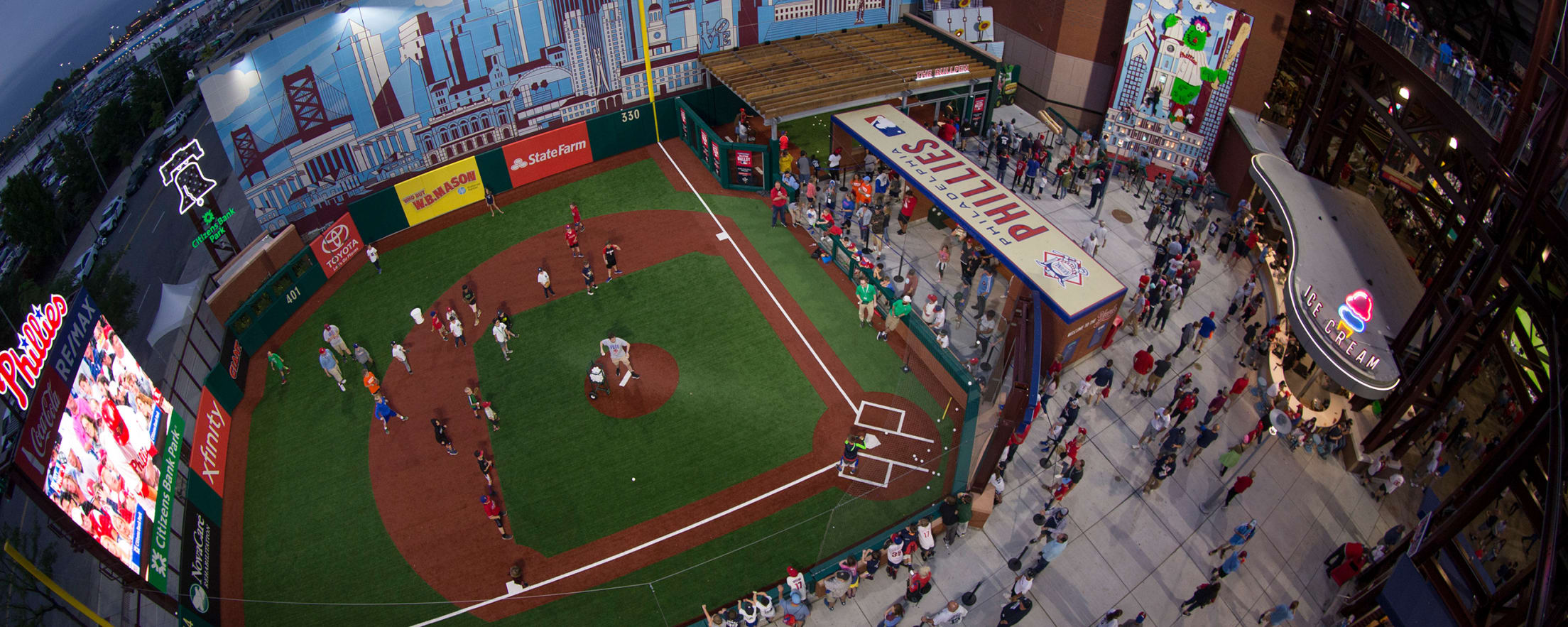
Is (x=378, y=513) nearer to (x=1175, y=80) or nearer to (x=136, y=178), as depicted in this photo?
(x=136, y=178)

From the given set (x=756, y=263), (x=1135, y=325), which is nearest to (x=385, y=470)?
(x=756, y=263)

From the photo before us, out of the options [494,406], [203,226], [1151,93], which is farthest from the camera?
[1151,93]

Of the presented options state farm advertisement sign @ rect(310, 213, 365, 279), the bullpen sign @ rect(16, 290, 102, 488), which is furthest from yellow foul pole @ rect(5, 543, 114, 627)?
state farm advertisement sign @ rect(310, 213, 365, 279)

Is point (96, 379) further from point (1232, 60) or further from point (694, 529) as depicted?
point (1232, 60)

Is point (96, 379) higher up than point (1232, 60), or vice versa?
point (1232, 60)

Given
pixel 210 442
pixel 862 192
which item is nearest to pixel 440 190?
pixel 210 442

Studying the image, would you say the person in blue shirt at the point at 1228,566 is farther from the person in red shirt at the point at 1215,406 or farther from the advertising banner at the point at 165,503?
the advertising banner at the point at 165,503
